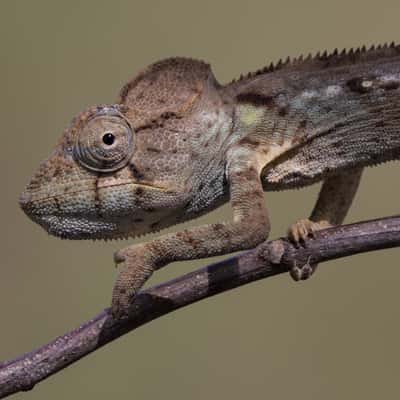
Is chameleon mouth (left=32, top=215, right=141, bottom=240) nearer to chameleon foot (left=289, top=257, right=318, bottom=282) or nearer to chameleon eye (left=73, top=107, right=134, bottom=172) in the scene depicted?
chameleon eye (left=73, top=107, right=134, bottom=172)

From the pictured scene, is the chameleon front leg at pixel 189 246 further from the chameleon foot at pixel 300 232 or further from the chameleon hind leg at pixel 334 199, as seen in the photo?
the chameleon hind leg at pixel 334 199

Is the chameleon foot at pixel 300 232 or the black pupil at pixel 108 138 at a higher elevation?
the black pupil at pixel 108 138

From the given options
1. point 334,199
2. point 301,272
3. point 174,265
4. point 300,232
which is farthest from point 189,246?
point 174,265

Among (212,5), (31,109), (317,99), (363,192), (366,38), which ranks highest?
(212,5)

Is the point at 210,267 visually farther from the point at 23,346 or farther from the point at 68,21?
the point at 68,21

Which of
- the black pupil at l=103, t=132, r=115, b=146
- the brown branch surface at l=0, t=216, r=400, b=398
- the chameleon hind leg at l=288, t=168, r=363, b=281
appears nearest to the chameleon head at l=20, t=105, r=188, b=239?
the black pupil at l=103, t=132, r=115, b=146

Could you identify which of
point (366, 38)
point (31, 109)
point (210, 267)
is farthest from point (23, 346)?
point (366, 38)

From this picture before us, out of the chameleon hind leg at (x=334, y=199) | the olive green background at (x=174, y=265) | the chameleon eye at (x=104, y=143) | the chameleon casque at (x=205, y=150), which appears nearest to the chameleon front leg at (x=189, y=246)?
the chameleon casque at (x=205, y=150)
